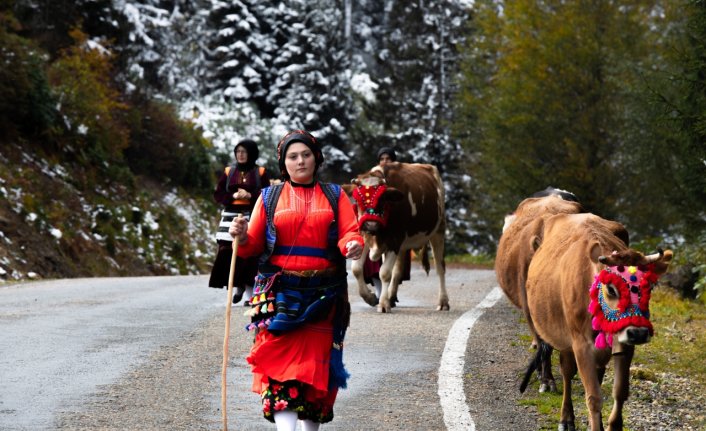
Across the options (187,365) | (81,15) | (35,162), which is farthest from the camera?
(81,15)

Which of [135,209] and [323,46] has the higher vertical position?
[323,46]

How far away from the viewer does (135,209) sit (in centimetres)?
3181

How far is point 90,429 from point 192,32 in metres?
53.5

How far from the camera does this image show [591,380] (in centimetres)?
667

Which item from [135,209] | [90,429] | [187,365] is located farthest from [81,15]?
[90,429]

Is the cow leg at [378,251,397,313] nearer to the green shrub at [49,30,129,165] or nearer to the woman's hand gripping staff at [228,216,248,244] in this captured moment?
the woman's hand gripping staff at [228,216,248,244]

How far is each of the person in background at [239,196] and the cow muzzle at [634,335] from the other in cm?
746

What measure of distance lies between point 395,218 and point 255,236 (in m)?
9.05

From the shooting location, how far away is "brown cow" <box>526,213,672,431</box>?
6.34 m

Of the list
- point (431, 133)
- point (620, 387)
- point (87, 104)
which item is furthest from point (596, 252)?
point (431, 133)

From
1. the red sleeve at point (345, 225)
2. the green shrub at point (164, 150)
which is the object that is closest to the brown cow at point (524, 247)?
the red sleeve at point (345, 225)

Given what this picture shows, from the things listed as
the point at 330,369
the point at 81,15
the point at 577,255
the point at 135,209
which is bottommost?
the point at 135,209

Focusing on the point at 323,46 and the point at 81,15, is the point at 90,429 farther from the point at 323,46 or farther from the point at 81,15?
the point at 323,46

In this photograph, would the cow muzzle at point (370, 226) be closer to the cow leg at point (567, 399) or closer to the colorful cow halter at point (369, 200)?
the colorful cow halter at point (369, 200)
